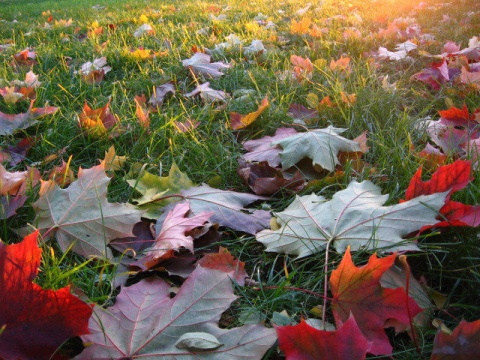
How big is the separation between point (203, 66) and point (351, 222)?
167 centimetres

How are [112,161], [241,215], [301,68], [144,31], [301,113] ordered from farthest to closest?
[144,31], [301,68], [301,113], [112,161], [241,215]

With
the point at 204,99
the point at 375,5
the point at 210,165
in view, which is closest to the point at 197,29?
the point at 204,99

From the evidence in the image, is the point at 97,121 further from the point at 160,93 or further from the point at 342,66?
the point at 342,66

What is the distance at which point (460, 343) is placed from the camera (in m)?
0.63

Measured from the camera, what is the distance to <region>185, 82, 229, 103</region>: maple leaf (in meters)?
2.07

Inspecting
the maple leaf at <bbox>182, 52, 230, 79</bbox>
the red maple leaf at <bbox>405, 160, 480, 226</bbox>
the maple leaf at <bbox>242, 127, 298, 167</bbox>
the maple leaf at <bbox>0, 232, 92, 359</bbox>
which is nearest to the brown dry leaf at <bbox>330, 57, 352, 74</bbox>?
the maple leaf at <bbox>182, 52, 230, 79</bbox>

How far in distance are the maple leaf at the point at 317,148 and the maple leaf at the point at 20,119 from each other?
3.42ft

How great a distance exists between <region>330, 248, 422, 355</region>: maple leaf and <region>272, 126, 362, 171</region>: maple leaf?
1.85 feet

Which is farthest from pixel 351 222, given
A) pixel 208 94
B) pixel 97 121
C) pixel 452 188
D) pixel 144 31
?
pixel 144 31

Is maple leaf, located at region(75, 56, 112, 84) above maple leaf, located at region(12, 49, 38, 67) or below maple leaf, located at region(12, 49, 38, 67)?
below

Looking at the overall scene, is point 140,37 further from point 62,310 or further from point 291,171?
point 62,310

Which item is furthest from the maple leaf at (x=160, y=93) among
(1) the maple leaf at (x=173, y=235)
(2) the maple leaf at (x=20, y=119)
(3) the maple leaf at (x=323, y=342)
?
(3) the maple leaf at (x=323, y=342)

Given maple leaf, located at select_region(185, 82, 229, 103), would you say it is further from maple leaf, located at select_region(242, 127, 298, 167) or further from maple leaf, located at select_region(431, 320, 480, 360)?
maple leaf, located at select_region(431, 320, 480, 360)

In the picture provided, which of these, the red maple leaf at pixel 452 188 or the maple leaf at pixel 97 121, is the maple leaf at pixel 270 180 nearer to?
the red maple leaf at pixel 452 188
